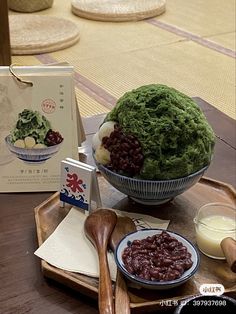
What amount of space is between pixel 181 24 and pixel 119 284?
9.76 feet

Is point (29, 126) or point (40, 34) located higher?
point (29, 126)

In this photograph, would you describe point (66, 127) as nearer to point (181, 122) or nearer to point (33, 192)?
point (33, 192)

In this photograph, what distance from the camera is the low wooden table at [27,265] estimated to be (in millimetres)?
795

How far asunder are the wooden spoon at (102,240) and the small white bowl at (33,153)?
210 millimetres

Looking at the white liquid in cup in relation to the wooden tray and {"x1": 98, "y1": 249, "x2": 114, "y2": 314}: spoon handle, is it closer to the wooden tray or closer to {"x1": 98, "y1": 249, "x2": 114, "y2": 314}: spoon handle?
the wooden tray

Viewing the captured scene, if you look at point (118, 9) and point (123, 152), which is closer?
point (123, 152)

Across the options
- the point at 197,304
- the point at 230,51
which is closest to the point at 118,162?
the point at 197,304

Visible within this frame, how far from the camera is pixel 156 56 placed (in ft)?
9.76

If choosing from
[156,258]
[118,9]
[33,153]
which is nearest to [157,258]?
[156,258]

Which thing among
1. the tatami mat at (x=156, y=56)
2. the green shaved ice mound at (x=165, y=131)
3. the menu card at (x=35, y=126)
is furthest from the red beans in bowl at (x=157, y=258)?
the tatami mat at (x=156, y=56)

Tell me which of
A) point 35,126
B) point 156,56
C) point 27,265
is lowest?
point 156,56

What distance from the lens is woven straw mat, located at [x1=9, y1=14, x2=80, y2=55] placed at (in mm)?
3037

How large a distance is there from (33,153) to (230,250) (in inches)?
18.2

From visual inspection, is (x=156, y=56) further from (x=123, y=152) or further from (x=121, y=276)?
(x=121, y=276)
